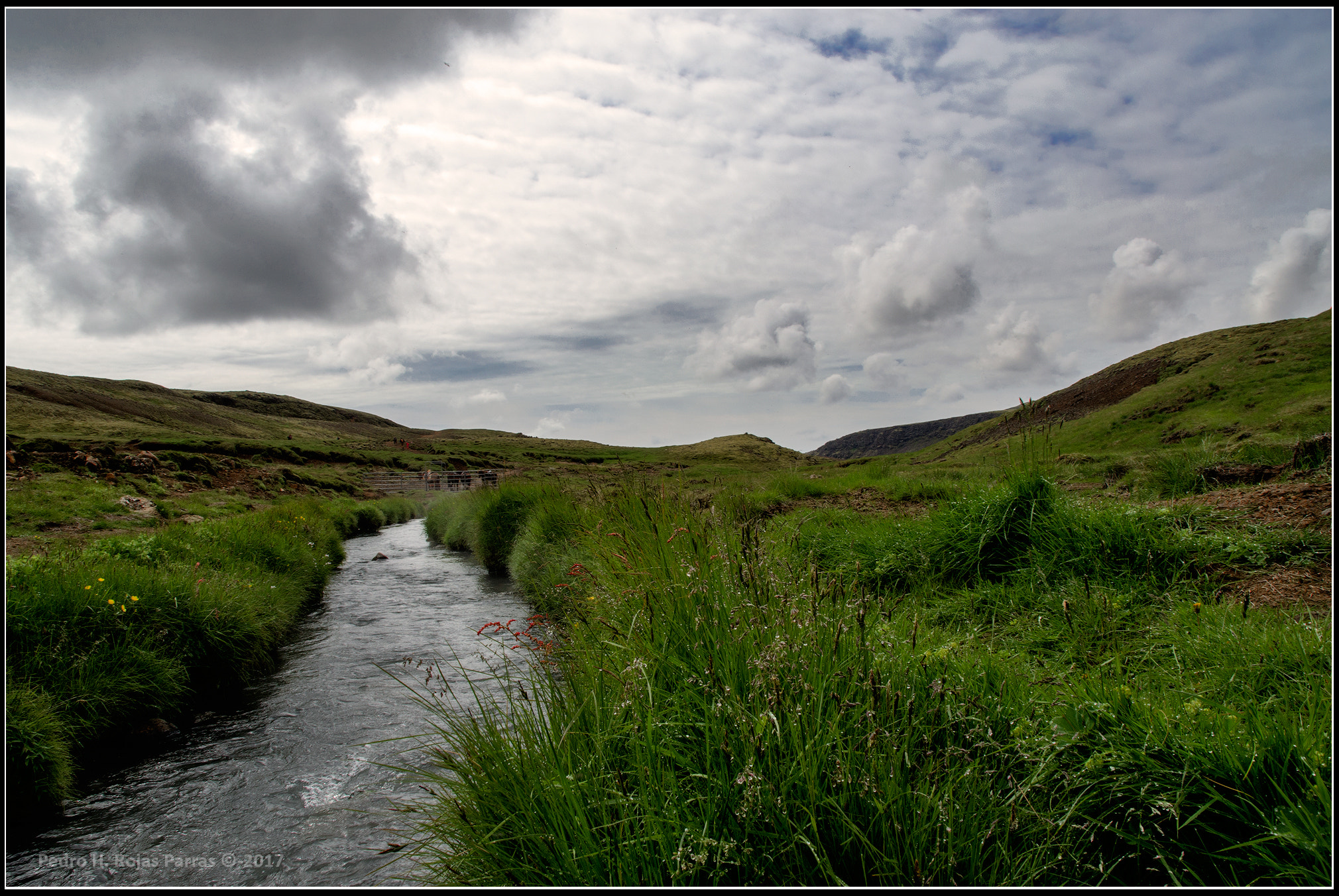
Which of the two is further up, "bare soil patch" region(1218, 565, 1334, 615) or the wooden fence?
"bare soil patch" region(1218, 565, 1334, 615)

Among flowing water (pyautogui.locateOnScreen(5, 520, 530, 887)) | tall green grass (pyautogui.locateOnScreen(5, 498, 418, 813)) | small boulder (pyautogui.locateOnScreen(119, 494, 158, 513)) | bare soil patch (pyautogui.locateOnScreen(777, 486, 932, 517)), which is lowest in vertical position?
flowing water (pyautogui.locateOnScreen(5, 520, 530, 887))

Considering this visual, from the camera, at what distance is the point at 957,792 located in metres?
2.43

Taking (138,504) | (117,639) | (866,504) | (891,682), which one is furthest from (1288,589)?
(138,504)

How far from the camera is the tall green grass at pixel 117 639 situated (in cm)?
529

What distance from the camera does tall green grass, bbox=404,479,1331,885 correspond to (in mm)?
2221

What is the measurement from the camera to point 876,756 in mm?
2293

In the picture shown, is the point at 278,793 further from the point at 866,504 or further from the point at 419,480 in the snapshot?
the point at 419,480

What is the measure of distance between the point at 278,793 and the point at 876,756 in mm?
5998

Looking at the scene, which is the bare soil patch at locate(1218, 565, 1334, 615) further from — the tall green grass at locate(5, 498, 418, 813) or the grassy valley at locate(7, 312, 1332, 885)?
the tall green grass at locate(5, 498, 418, 813)

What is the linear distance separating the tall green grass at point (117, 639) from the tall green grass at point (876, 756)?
16.0 ft

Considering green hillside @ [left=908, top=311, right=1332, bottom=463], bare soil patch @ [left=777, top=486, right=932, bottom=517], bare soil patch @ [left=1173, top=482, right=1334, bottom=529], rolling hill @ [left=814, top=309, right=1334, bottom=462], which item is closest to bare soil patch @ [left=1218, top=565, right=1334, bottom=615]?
bare soil patch @ [left=1173, top=482, right=1334, bottom=529]

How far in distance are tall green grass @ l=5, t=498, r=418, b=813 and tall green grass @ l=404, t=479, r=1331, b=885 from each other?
4878 millimetres

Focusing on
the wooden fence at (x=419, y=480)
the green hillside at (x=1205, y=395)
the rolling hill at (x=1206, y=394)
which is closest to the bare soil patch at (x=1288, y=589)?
the green hillside at (x=1205, y=395)

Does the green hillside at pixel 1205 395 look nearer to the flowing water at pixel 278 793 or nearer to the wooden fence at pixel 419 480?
the flowing water at pixel 278 793
